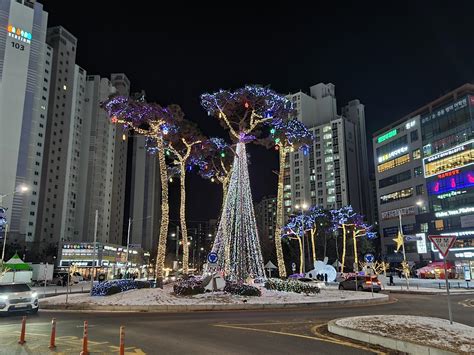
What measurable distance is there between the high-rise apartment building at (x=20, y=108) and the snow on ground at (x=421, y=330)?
86.1m

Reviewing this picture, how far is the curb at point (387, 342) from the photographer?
9000 millimetres

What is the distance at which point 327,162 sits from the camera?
428ft

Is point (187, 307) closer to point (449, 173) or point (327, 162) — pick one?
point (449, 173)

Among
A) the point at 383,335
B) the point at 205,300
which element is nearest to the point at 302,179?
the point at 205,300

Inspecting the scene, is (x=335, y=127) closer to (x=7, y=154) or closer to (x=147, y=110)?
(x=7, y=154)

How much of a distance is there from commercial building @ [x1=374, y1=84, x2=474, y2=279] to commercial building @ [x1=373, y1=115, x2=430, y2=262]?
318mm

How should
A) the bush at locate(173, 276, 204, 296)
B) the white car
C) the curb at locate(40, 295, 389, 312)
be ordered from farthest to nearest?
the bush at locate(173, 276, 204, 296)
the curb at locate(40, 295, 389, 312)
the white car

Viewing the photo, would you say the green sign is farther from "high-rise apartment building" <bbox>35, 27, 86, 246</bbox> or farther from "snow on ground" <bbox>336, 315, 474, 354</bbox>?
"snow on ground" <bbox>336, 315, 474, 354</bbox>

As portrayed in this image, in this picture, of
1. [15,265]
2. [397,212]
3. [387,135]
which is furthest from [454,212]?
[15,265]

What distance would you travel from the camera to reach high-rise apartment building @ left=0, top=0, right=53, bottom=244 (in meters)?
86.8

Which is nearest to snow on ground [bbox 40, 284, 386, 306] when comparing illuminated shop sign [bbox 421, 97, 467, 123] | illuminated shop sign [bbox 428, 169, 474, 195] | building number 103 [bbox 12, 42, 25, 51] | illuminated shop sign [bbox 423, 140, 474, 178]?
illuminated shop sign [bbox 428, 169, 474, 195]

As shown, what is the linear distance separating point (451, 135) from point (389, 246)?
2906 centimetres

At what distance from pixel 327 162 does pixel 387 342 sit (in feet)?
403

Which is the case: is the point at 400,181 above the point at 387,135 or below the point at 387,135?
below
